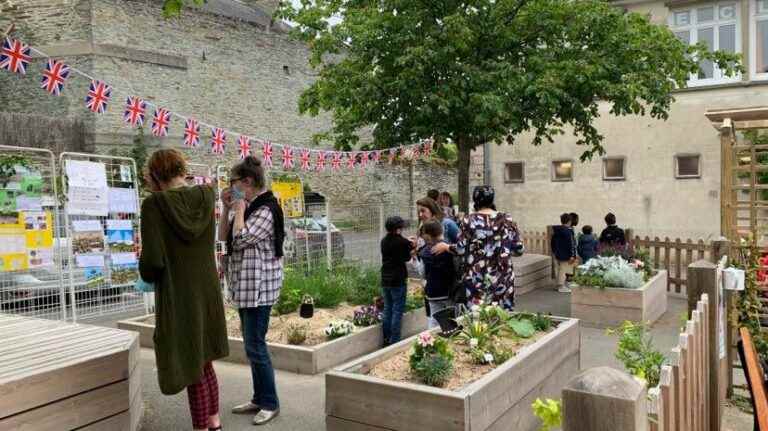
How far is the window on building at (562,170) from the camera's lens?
18.5 m

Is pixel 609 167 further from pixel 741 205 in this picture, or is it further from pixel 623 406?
pixel 623 406

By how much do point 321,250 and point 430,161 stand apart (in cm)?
1363

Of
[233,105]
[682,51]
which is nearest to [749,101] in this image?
[682,51]

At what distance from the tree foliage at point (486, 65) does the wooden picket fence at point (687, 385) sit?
7097mm

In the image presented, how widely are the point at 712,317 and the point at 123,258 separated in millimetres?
5968

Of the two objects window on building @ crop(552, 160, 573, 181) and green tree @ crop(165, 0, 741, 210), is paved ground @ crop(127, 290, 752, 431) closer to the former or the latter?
green tree @ crop(165, 0, 741, 210)

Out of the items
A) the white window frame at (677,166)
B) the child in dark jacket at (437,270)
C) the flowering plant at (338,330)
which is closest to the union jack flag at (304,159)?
the flowering plant at (338,330)

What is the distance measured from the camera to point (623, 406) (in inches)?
60.9

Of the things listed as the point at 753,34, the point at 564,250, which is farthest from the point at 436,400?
the point at 753,34

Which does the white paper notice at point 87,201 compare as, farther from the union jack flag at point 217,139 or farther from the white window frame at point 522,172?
the white window frame at point 522,172

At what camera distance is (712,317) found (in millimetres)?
4219

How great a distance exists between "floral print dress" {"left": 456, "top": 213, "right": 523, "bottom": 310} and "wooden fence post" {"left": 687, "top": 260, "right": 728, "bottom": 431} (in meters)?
1.63

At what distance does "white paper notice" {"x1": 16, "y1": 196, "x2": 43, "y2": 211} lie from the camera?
19.3ft

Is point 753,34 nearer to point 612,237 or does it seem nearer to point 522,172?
point 522,172
